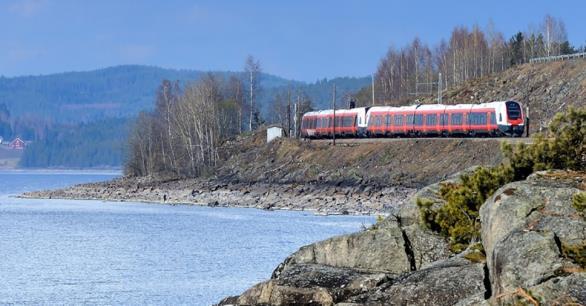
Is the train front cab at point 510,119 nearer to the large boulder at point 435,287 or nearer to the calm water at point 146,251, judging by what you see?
the calm water at point 146,251

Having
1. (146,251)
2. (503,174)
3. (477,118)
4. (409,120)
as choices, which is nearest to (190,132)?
(409,120)

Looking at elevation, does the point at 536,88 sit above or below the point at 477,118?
above

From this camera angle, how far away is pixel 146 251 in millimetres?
56031

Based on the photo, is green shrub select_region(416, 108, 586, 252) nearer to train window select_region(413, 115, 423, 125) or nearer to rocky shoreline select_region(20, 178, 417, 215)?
rocky shoreline select_region(20, 178, 417, 215)

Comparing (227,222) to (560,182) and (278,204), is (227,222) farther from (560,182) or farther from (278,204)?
(560,182)

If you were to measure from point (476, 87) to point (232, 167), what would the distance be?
23.6 m

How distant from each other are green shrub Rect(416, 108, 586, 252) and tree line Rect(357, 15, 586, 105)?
101306 mm

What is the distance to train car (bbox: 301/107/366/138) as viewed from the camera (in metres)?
98.9

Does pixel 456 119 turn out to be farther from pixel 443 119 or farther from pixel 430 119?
pixel 430 119

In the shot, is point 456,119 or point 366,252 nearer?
point 366,252

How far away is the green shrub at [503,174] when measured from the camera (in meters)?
21.6

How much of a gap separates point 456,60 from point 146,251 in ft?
317

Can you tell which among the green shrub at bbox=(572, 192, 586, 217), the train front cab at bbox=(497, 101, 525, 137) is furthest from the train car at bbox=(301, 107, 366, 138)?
the green shrub at bbox=(572, 192, 586, 217)

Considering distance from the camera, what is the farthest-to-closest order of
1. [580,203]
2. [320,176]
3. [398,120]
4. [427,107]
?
1. [320,176]
2. [398,120]
3. [427,107]
4. [580,203]
